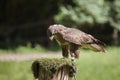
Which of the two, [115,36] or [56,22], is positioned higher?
[56,22]

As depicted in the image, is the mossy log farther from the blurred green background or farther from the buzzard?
the blurred green background

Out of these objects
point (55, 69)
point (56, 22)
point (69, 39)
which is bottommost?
point (55, 69)

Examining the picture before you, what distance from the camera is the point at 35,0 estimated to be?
1712 centimetres

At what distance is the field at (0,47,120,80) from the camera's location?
10750 millimetres

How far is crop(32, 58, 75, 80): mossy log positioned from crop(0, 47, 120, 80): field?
548 centimetres

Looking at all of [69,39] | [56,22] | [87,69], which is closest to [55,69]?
[69,39]

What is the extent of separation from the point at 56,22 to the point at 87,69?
3.98 meters

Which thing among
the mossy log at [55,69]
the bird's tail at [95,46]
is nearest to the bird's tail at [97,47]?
the bird's tail at [95,46]

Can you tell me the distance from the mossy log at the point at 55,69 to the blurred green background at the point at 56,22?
5539mm

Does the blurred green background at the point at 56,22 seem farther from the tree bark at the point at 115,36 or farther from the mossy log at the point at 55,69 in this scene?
the mossy log at the point at 55,69

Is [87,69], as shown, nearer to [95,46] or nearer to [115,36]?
[115,36]

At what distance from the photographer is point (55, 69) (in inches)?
197

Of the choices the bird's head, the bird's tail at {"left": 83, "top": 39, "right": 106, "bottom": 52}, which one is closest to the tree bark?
the bird's tail at {"left": 83, "top": 39, "right": 106, "bottom": 52}

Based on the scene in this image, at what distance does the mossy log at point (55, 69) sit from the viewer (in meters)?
5.02
